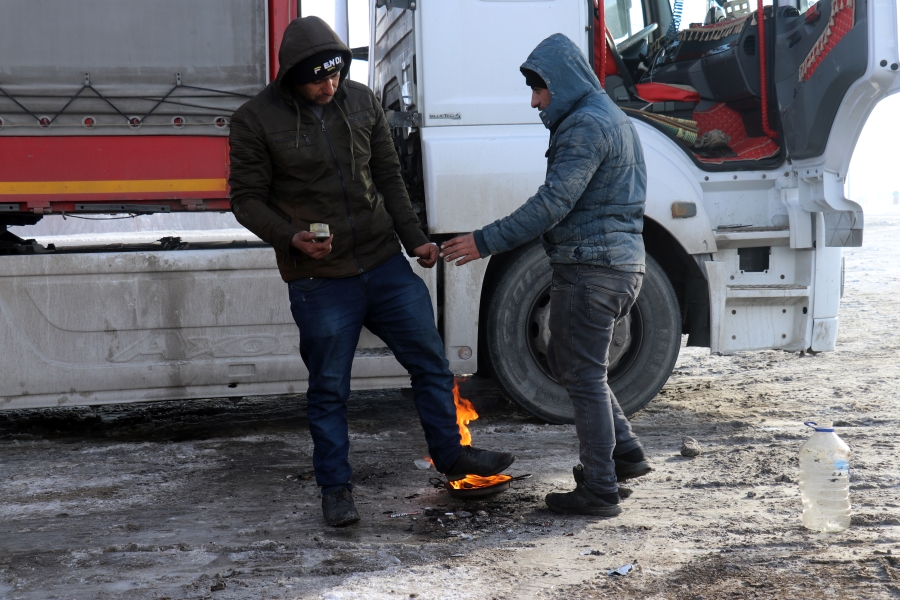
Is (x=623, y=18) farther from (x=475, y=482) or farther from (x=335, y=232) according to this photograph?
(x=475, y=482)

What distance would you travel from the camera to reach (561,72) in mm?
3381

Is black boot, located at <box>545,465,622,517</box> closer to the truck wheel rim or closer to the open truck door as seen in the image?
the truck wheel rim

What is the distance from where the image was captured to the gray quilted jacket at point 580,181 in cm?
332

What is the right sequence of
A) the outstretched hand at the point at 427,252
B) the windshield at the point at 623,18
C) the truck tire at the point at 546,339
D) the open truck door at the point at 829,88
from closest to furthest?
1. the outstretched hand at the point at 427,252
2. the open truck door at the point at 829,88
3. the truck tire at the point at 546,339
4. the windshield at the point at 623,18

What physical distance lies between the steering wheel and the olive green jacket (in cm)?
231

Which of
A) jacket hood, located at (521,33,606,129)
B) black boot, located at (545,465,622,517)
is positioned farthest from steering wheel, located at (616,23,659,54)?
black boot, located at (545,465,622,517)

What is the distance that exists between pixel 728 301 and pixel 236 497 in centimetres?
288

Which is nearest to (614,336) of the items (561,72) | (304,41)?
(561,72)

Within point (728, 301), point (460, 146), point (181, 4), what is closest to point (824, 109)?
point (728, 301)

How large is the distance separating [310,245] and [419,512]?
1.21 m

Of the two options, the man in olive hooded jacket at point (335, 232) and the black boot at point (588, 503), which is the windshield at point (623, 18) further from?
the black boot at point (588, 503)

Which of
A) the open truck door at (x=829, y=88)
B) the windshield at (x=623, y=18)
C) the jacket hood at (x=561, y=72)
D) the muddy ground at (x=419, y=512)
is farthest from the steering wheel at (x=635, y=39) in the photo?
the muddy ground at (x=419, y=512)

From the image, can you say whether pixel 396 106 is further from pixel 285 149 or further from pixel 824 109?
pixel 824 109

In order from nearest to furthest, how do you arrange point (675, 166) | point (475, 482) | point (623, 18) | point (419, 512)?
point (419, 512) < point (475, 482) < point (675, 166) < point (623, 18)
